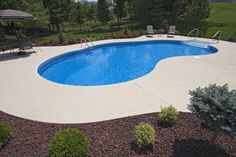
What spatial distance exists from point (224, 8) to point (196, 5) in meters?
29.5

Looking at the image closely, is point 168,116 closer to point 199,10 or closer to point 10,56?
point 10,56

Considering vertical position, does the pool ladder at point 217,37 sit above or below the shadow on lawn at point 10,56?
above

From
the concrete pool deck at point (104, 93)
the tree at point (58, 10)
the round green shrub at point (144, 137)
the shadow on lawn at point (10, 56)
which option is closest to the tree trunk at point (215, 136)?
the round green shrub at point (144, 137)

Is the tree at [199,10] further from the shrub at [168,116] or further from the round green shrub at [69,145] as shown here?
the round green shrub at [69,145]

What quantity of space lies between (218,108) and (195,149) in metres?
1.06

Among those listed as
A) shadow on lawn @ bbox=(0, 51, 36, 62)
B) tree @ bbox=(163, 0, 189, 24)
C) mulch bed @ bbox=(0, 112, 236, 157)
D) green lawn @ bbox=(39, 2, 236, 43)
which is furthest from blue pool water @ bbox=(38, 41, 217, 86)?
tree @ bbox=(163, 0, 189, 24)

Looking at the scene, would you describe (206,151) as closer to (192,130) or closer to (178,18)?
(192,130)

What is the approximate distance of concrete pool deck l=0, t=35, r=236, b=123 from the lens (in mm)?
5648

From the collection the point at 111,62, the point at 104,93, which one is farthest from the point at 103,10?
the point at 104,93

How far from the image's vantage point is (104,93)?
682 centimetres

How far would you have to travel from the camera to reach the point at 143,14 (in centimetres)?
2772

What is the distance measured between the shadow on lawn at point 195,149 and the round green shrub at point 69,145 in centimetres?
176

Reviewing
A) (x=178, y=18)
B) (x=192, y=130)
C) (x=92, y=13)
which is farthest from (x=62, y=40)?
(x=178, y=18)

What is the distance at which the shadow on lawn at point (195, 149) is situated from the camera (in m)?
3.95
